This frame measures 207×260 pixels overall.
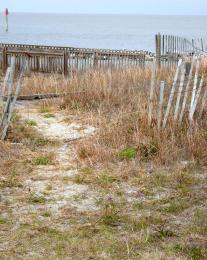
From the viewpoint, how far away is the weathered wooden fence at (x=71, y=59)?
16906mm

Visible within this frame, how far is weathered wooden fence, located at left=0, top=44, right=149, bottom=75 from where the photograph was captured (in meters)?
16.9

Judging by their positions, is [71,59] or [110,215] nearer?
[110,215]

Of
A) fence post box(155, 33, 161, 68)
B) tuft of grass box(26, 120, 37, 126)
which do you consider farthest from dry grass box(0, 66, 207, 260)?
fence post box(155, 33, 161, 68)

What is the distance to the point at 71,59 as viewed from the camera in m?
17.6

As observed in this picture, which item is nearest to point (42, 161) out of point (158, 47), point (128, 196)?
point (128, 196)

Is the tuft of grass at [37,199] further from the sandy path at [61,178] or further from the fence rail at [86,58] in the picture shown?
the fence rail at [86,58]

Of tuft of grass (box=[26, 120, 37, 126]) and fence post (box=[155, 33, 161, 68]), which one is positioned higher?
fence post (box=[155, 33, 161, 68])

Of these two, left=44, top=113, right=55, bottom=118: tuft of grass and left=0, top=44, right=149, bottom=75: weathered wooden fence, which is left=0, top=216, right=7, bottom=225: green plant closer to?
left=44, top=113, right=55, bottom=118: tuft of grass

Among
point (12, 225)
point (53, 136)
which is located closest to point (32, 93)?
point (53, 136)

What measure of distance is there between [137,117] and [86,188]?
105 inches

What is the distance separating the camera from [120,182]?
6.59m

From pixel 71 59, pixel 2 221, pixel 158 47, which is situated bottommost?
pixel 2 221

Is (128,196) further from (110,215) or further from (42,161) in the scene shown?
(42,161)

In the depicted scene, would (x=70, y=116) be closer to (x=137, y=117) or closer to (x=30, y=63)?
(x=137, y=117)
